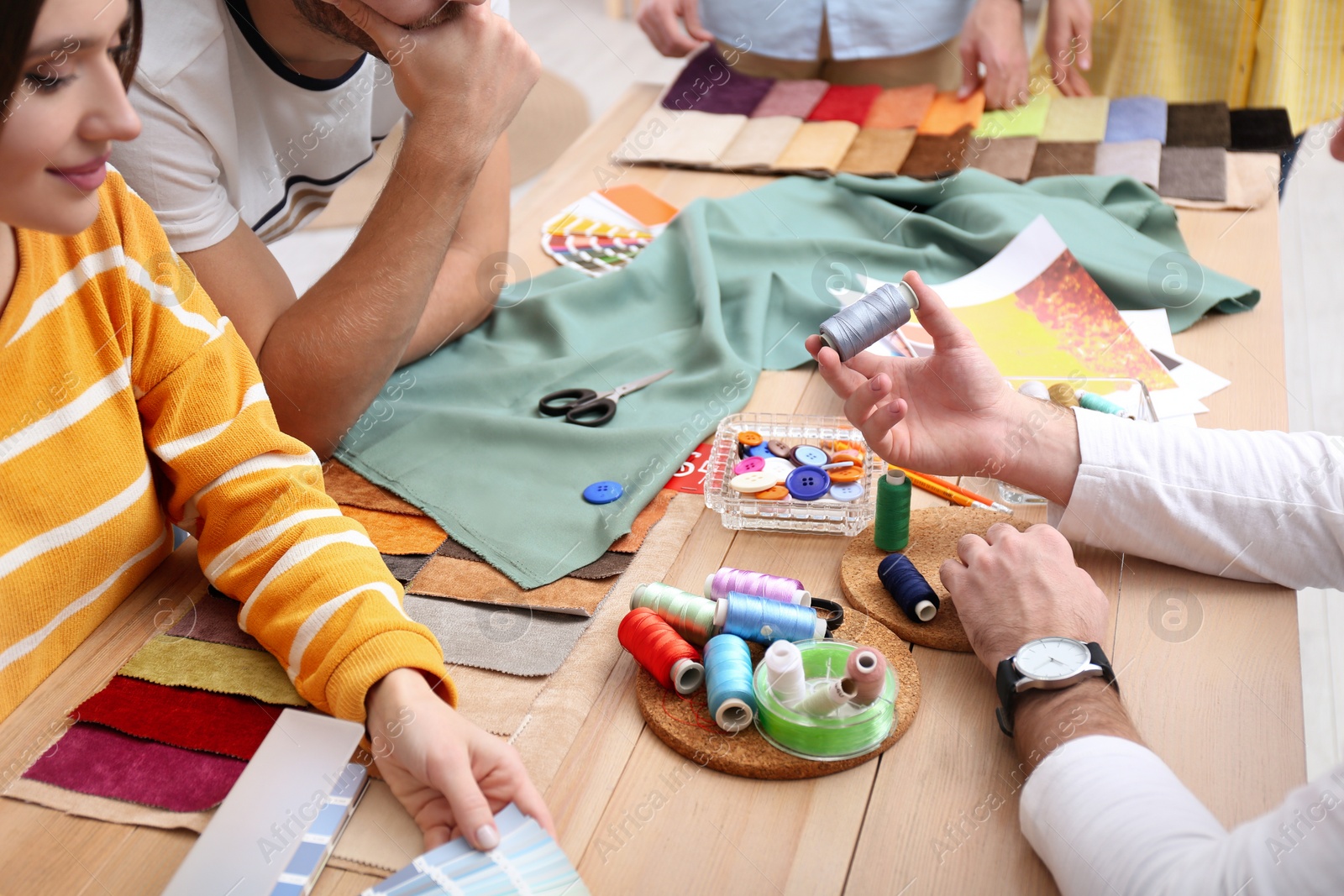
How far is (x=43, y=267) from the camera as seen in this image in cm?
93

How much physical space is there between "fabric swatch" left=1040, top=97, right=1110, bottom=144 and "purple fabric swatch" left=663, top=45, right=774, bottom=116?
0.58 metres

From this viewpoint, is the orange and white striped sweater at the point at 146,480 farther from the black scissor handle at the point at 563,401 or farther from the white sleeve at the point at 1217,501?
the white sleeve at the point at 1217,501

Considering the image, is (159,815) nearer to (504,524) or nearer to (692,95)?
(504,524)

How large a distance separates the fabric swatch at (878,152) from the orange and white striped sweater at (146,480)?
4.01 ft

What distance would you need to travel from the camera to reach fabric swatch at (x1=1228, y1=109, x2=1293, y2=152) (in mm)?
2033

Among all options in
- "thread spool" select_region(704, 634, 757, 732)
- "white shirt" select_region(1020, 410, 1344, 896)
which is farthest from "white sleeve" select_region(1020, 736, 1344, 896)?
"thread spool" select_region(704, 634, 757, 732)

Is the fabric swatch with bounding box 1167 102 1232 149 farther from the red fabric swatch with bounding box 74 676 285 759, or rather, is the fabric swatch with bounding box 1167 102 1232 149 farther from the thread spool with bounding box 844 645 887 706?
the red fabric swatch with bounding box 74 676 285 759

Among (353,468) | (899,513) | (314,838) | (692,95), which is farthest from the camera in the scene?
(692,95)

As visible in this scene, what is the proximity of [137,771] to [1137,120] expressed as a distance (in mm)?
2003

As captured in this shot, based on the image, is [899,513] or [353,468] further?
[353,468]

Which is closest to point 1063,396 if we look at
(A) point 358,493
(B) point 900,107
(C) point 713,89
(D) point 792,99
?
(A) point 358,493

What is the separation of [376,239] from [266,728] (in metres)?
0.66

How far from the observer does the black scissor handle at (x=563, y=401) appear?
140 cm

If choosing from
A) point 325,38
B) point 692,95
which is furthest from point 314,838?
point 692,95
